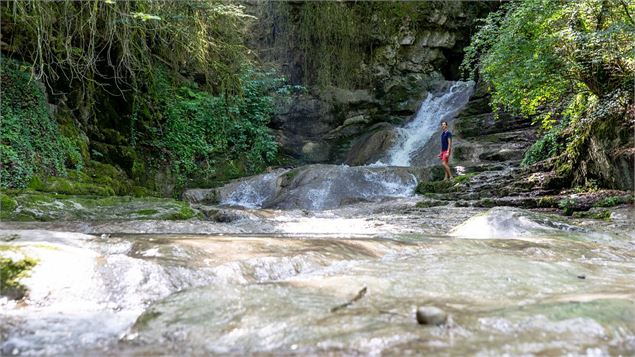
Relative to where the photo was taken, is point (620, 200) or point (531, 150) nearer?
point (620, 200)

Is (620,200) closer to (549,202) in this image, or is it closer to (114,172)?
(549,202)

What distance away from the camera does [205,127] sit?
1402 cm

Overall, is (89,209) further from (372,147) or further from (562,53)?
(372,147)

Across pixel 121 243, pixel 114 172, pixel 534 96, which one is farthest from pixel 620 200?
pixel 114 172

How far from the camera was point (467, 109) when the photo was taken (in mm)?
16312

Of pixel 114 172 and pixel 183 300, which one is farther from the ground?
pixel 183 300

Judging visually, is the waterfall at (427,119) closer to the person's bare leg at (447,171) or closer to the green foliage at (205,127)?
the person's bare leg at (447,171)

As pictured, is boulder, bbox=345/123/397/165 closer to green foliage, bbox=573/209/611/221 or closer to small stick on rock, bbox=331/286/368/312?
green foliage, bbox=573/209/611/221

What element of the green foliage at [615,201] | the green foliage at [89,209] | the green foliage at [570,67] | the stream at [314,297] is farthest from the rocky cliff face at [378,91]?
the stream at [314,297]

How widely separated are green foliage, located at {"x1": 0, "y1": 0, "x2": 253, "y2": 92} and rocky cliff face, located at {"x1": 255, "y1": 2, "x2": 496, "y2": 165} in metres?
8.04

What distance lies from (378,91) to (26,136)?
46.8 ft

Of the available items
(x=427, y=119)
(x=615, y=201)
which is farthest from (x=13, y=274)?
(x=427, y=119)

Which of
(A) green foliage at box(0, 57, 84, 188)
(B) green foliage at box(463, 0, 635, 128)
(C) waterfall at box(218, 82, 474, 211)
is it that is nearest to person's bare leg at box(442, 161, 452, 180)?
(C) waterfall at box(218, 82, 474, 211)

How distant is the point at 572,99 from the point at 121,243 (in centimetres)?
964
